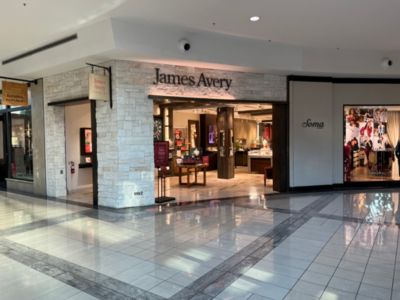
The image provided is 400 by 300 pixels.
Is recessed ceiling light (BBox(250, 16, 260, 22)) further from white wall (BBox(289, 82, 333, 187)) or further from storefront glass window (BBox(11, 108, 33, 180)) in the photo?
storefront glass window (BBox(11, 108, 33, 180))

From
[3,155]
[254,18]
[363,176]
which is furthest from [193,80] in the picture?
[3,155]

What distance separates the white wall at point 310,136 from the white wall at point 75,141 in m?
5.92

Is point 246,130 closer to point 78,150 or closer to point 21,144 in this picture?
point 78,150

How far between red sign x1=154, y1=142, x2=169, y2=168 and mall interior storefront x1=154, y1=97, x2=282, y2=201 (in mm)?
1021

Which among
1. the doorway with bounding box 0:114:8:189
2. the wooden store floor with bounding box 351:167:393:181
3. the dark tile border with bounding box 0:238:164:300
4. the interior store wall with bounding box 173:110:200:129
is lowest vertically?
the dark tile border with bounding box 0:238:164:300

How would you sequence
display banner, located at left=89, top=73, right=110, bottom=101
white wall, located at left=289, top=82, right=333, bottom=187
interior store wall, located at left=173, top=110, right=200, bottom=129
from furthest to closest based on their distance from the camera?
interior store wall, located at left=173, top=110, right=200, bottom=129 < white wall, located at left=289, top=82, right=333, bottom=187 < display banner, located at left=89, top=73, right=110, bottom=101

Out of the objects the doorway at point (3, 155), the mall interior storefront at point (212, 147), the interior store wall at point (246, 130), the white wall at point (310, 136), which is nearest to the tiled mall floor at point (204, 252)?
the white wall at point (310, 136)

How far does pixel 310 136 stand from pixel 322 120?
569mm

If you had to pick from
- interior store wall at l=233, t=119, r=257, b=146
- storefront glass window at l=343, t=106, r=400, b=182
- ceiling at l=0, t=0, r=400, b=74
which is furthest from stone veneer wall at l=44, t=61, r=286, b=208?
interior store wall at l=233, t=119, r=257, b=146

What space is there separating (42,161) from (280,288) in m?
7.55

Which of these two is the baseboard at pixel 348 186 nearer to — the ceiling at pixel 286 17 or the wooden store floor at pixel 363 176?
the wooden store floor at pixel 363 176

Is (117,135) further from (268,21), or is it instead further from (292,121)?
(292,121)

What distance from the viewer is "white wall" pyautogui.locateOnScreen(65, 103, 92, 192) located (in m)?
8.94

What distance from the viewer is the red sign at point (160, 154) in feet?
23.3
